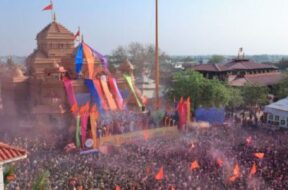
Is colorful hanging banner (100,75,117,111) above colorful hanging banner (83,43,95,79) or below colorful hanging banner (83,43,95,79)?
below

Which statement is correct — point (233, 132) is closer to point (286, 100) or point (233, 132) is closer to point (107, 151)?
point (286, 100)

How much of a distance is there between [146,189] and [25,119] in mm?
11848

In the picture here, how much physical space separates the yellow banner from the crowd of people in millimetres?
673

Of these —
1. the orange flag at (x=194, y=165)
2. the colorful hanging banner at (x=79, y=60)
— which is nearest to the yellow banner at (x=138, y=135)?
the orange flag at (x=194, y=165)

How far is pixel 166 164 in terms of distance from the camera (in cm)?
1658

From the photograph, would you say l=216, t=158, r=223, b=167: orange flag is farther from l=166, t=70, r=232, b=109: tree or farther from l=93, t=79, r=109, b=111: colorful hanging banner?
l=166, t=70, r=232, b=109: tree

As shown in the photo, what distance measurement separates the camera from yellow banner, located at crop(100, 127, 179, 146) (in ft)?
64.6

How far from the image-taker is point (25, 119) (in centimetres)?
2341

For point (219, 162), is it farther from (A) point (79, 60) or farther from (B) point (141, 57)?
(B) point (141, 57)

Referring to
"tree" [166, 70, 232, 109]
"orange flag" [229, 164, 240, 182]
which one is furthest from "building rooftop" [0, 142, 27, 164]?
"tree" [166, 70, 232, 109]

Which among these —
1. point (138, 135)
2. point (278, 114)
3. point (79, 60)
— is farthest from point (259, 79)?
point (138, 135)

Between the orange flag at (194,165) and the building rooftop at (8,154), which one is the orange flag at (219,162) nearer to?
the orange flag at (194,165)

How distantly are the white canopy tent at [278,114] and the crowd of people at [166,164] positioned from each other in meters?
4.02

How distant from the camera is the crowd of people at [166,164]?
1428 centimetres
